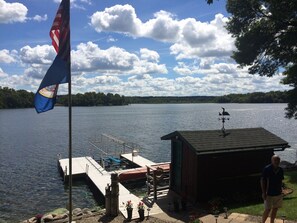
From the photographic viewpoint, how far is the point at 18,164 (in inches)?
1366

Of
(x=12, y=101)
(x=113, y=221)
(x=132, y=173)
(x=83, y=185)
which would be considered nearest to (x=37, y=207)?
(x=83, y=185)

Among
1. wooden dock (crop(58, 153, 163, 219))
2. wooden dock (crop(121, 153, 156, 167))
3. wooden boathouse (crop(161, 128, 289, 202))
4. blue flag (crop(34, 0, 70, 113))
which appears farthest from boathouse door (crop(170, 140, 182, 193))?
wooden dock (crop(121, 153, 156, 167))

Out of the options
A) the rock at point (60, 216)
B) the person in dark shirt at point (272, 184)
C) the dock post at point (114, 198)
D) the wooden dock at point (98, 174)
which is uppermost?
the person in dark shirt at point (272, 184)

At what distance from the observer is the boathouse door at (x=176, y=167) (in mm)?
15766

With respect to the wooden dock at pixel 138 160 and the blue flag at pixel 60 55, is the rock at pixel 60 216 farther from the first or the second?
the wooden dock at pixel 138 160

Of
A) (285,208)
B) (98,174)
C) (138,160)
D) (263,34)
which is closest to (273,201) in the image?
(285,208)

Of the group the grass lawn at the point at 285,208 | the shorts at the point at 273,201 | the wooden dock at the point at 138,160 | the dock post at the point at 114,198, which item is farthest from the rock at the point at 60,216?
the wooden dock at the point at 138,160

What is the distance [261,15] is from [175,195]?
1346cm

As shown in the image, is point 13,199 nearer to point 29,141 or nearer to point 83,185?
point 83,185

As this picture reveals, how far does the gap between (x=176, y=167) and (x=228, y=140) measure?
276cm

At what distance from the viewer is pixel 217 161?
14648mm

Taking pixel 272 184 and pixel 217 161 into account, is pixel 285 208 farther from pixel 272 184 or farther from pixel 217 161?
pixel 272 184

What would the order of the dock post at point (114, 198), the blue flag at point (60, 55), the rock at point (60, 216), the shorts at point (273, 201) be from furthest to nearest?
the rock at point (60, 216)
the dock post at point (114, 198)
the blue flag at point (60, 55)
the shorts at point (273, 201)

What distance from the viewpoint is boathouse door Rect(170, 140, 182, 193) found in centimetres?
1577
